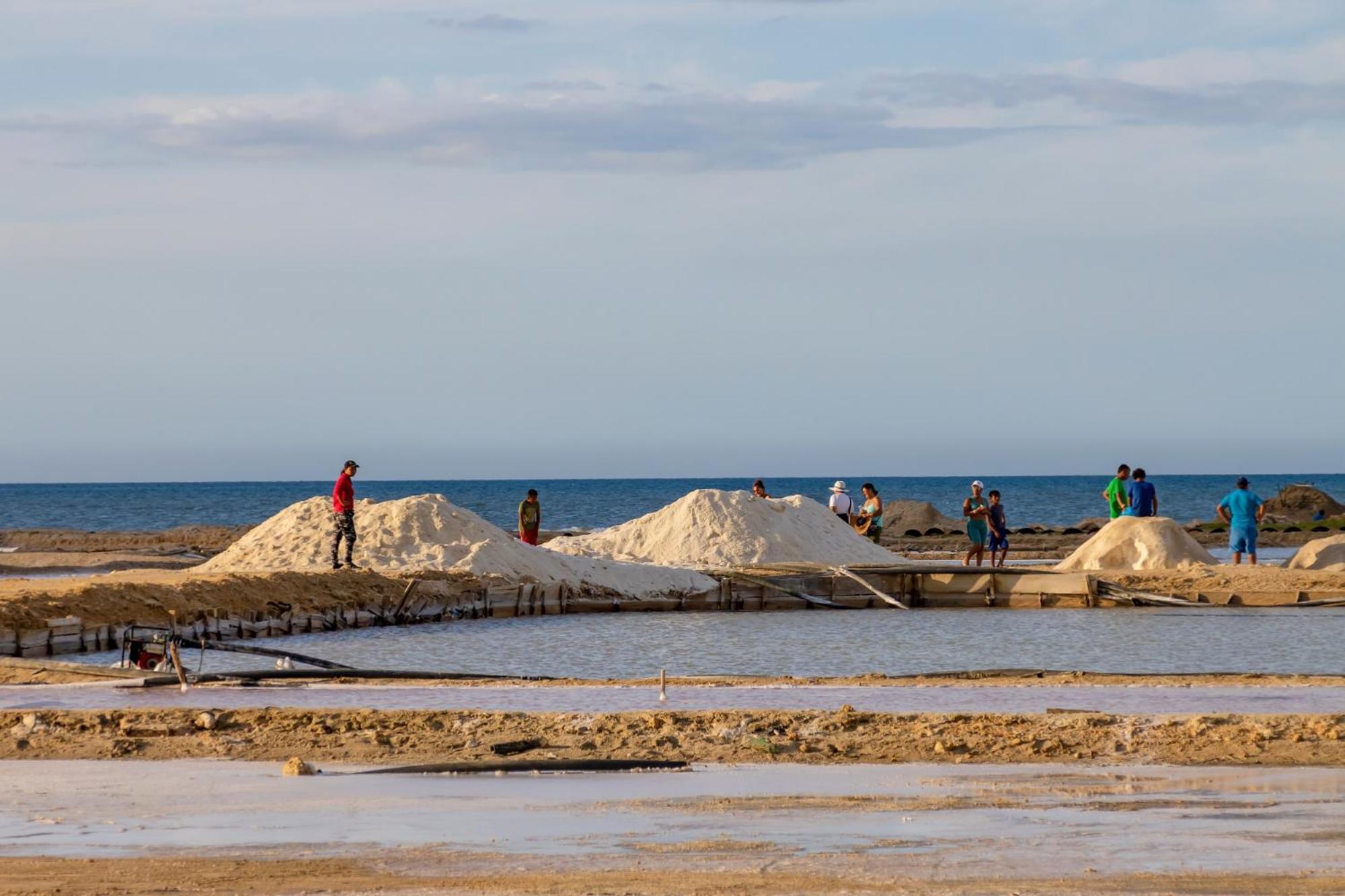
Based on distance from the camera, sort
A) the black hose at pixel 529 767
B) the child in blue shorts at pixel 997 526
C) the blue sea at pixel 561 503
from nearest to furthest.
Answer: the black hose at pixel 529 767
the child in blue shorts at pixel 997 526
the blue sea at pixel 561 503

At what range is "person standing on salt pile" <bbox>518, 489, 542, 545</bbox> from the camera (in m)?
25.6

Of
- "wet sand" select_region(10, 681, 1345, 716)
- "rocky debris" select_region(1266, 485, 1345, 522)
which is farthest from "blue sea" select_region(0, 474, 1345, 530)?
"wet sand" select_region(10, 681, 1345, 716)

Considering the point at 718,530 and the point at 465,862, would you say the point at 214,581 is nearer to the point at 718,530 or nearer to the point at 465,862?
the point at 718,530

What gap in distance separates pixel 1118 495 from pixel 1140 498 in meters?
0.45

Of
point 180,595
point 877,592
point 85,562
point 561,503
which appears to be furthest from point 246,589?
point 561,503

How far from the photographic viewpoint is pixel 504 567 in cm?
2417

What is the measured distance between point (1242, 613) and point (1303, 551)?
15.9ft

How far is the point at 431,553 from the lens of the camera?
81.0ft

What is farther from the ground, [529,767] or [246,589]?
[246,589]

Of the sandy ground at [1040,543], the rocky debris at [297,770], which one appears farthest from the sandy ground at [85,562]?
the rocky debris at [297,770]

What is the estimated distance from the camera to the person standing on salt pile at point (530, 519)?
2559 cm

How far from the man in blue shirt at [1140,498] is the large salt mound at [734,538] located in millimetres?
3829

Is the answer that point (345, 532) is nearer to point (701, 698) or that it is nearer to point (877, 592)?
point (877, 592)

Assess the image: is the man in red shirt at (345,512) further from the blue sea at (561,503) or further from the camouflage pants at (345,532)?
the blue sea at (561,503)
